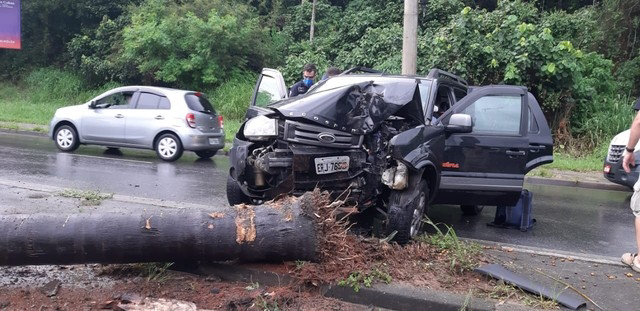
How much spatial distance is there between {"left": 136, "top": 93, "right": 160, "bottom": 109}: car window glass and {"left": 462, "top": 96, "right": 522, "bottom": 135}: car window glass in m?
8.46

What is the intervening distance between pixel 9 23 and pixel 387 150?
71.9 ft

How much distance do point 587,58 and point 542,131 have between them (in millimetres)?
11152

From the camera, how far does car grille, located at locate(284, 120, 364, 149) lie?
567cm

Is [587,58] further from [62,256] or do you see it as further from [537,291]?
[62,256]

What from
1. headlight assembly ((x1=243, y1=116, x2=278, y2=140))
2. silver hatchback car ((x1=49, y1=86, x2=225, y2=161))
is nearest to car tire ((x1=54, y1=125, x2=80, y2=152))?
silver hatchback car ((x1=49, y1=86, x2=225, y2=161))

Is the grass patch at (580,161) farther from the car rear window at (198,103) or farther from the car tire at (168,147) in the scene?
the car tire at (168,147)

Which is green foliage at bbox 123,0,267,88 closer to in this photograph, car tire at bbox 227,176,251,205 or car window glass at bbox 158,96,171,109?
car window glass at bbox 158,96,171,109

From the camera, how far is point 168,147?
536 inches

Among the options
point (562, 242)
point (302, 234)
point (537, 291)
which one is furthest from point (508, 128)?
point (302, 234)

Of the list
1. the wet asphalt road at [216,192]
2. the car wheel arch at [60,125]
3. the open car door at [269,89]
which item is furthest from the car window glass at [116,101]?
the open car door at [269,89]

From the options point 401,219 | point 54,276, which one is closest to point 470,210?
point 401,219

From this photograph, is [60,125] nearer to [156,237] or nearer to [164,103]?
[164,103]

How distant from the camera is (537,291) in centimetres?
473

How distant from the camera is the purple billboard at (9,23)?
2317 cm
